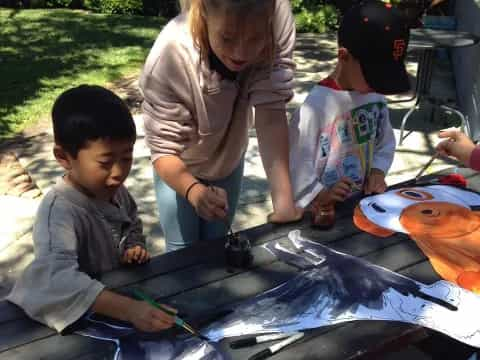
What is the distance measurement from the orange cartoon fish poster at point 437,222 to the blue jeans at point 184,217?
48 cm

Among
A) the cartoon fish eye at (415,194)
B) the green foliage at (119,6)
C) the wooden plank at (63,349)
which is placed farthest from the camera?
the green foliage at (119,6)

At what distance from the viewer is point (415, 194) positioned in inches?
79.2

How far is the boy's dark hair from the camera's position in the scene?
4.96 ft

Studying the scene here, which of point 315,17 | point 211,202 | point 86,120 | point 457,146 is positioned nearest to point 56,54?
point 315,17

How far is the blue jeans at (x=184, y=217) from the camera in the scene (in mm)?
2043

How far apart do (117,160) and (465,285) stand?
3.17 feet

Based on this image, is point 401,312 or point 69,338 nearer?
point 69,338

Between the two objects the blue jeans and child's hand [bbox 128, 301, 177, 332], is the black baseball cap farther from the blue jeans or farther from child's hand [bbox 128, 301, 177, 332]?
child's hand [bbox 128, 301, 177, 332]

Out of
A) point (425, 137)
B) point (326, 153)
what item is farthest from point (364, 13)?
point (425, 137)

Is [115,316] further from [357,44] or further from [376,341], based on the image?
[357,44]

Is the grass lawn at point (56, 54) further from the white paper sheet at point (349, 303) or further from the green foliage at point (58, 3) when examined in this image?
the white paper sheet at point (349, 303)

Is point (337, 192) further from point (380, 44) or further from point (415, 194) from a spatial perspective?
point (380, 44)

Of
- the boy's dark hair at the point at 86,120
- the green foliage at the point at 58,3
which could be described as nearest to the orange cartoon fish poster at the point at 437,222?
the boy's dark hair at the point at 86,120

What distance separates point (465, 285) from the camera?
1.53 m
